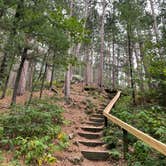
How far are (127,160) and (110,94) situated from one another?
441 inches

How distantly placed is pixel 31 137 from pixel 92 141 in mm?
1973

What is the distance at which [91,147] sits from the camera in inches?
261

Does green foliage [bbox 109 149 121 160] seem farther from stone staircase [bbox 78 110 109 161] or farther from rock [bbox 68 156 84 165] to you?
rock [bbox 68 156 84 165]

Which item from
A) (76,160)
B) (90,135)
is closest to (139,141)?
(76,160)

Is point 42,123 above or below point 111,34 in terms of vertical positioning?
below

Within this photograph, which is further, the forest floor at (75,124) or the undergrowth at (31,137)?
the forest floor at (75,124)

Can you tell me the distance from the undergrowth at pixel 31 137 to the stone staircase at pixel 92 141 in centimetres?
65

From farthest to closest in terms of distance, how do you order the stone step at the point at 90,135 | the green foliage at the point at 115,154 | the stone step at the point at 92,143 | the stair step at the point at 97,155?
the stone step at the point at 90,135 < the stone step at the point at 92,143 < the stair step at the point at 97,155 < the green foliage at the point at 115,154

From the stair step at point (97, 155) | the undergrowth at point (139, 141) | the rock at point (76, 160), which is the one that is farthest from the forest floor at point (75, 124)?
the undergrowth at point (139, 141)

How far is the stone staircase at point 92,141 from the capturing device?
233 inches

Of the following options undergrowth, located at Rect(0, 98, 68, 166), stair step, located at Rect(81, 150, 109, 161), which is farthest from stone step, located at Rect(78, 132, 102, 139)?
stair step, located at Rect(81, 150, 109, 161)

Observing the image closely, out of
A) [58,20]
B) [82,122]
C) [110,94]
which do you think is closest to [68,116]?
[82,122]

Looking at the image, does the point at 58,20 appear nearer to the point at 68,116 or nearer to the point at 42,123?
the point at 42,123

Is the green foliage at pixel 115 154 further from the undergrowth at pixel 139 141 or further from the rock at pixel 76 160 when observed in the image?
the rock at pixel 76 160
